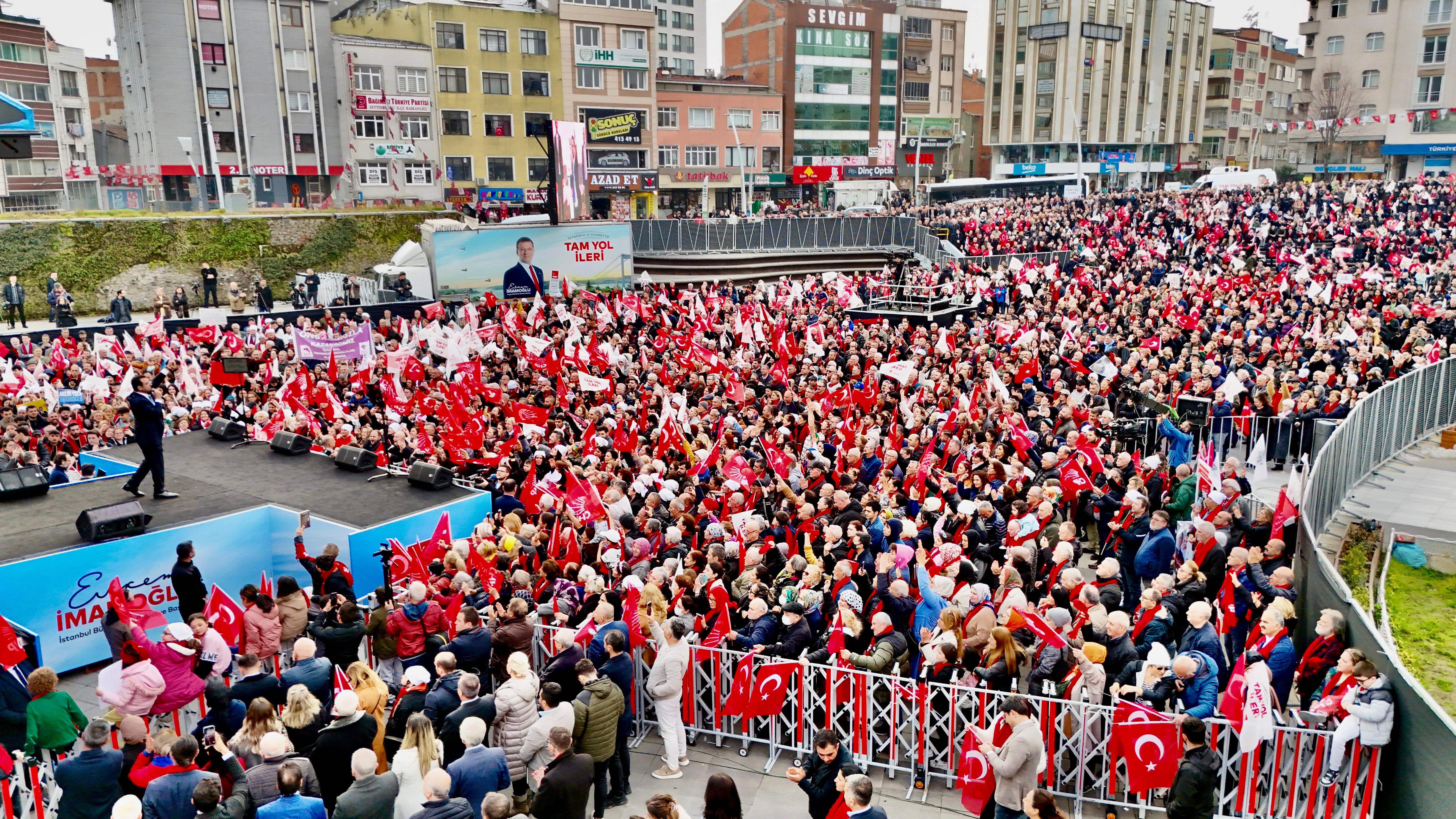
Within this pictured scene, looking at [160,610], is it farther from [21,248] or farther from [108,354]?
[21,248]

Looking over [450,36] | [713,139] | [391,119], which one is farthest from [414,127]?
[713,139]

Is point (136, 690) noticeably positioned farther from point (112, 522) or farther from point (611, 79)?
point (611, 79)

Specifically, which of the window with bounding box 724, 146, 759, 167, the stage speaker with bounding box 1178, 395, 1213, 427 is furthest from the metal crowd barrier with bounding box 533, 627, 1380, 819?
the window with bounding box 724, 146, 759, 167

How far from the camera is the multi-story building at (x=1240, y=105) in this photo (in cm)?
10256

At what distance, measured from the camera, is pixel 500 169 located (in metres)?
59.0

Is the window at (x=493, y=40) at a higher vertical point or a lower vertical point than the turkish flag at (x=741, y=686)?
higher

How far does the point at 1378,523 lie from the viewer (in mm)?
12656

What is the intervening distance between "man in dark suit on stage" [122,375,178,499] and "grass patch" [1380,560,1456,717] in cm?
1389

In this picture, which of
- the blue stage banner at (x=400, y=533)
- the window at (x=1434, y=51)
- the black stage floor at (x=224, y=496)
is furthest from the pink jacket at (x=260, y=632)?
the window at (x=1434, y=51)

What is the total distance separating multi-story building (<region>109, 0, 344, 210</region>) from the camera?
186ft

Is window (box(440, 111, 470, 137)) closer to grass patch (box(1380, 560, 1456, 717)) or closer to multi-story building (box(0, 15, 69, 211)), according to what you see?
multi-story building (box(0, 15, 69, 211))

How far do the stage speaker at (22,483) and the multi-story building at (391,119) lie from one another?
139 ft

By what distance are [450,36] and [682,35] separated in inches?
1532

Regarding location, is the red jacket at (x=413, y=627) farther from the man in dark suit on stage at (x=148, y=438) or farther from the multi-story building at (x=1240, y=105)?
the multi-story building at (x=1240, y=105)
